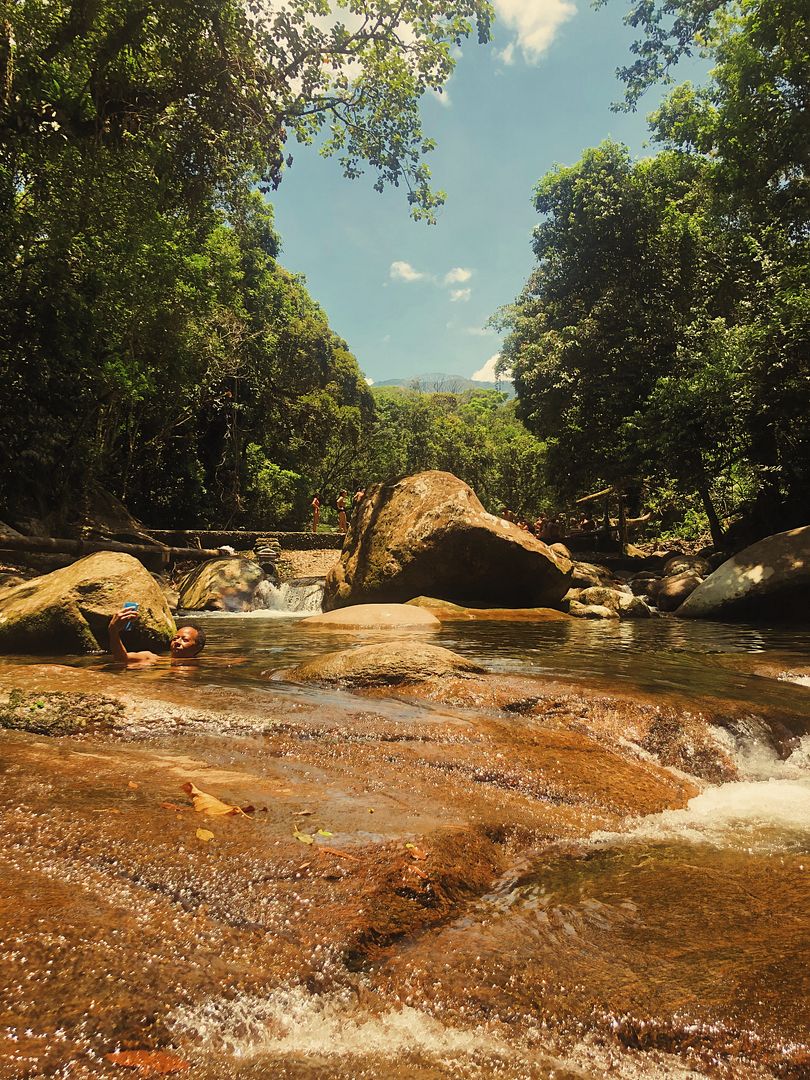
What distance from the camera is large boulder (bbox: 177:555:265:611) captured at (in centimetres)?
1482

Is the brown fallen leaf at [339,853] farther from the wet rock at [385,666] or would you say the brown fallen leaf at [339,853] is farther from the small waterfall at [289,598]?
the small waterfall at [289,598]

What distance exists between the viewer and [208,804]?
2.49 meters

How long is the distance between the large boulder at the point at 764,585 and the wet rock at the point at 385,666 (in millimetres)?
8362

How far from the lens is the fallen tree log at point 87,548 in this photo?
519 inches

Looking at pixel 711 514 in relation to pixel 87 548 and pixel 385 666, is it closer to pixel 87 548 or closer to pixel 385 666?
pixel 385 666

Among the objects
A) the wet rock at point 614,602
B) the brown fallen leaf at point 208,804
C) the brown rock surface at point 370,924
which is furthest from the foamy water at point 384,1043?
the wet rock at point 614,602

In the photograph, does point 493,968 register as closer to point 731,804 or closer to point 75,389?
point 731,804

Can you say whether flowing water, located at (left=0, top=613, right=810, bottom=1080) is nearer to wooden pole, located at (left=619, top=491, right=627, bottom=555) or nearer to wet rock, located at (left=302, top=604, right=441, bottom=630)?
wet rock, located at (left=302, top=604, right=441, bottom=630)

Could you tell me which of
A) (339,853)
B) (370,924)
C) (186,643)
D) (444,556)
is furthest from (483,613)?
(370,924)

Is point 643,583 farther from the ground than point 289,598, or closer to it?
farther from the ground

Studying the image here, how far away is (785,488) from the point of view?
1647 centimetres

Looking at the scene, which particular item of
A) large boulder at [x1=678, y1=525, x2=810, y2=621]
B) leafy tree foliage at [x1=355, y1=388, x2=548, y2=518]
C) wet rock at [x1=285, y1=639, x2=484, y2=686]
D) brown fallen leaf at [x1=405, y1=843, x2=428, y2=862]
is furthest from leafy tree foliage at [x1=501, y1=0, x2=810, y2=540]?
brown fallen leaf at [x1=405, y1=843, x2=428, y2=862]

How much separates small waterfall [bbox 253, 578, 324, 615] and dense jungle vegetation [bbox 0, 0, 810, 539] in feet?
23.5

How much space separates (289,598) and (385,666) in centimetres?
1070
